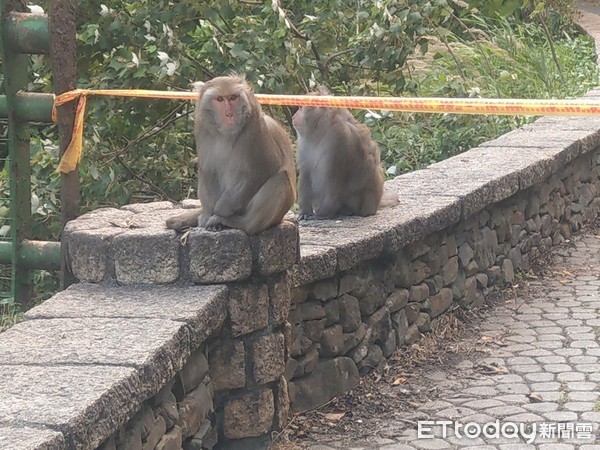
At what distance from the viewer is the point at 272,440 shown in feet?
16.4

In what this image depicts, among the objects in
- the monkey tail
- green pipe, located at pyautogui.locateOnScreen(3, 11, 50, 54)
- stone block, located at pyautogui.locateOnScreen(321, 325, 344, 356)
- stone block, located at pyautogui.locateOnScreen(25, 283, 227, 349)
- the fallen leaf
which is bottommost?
the fallen leaf

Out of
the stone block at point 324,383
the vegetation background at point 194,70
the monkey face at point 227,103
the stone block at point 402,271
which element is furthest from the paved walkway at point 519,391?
the vegetation background at point 194,70

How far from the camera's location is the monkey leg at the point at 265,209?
4.85 m

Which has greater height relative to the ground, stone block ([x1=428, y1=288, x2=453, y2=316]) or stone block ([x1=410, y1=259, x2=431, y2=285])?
stone block ([x1=410, y1=259, x2=431, y2=285])

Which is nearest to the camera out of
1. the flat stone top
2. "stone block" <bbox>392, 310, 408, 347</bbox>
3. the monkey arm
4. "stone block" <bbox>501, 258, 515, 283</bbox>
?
the flat stone top

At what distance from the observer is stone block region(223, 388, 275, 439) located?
487 cm

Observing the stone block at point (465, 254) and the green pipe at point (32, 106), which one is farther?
the stone block at point (465, 254)

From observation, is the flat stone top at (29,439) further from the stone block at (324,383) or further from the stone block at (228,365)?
the stone block at (324,383)

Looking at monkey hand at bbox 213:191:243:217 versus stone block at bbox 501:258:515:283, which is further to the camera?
stone block at bbox 501:258:515:283

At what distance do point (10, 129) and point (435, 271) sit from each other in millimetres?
2503

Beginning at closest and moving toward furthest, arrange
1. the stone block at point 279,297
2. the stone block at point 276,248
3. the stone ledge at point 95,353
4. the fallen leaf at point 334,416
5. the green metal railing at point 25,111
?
1. the stone ledge at point 95,353
2. the stone block at point 276,248
3. the stone block at point 279,297
4. the fallen leaf at point 334,416
5. the green metal railing at point 25,111

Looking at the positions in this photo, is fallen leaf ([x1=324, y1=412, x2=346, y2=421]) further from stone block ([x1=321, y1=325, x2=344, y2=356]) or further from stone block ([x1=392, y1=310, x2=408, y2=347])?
stone block ([x1=392, y1=310, x2=408, y2=347])

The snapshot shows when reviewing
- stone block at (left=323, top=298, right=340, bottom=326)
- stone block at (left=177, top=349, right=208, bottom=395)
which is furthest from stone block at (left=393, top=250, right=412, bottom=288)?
stone block at (left=177, top=349, right=208, bottom=395)

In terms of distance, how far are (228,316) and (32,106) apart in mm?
1837
